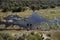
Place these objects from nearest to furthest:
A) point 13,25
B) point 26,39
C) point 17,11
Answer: point 26,39 < point 13,25 < point 17,11

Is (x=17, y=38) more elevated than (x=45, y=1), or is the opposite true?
(x=17, y=38)

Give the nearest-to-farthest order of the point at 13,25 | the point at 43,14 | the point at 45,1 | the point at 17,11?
the point at 13,25
the point at 43,14
the point at 17,11
the point at 45,1

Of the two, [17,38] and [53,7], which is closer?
[17,38]

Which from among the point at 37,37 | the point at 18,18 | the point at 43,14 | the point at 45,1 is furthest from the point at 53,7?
the point at 37,37

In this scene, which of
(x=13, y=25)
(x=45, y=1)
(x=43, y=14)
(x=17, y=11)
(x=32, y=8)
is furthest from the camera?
(x=45, y=1)

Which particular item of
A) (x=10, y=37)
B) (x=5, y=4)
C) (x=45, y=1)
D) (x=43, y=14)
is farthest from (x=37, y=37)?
(x=45, y=1)

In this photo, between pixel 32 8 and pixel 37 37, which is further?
pixel 32 8

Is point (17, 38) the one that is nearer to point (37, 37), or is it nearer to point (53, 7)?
point (37, 37)

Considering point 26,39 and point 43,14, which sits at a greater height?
point 26,39

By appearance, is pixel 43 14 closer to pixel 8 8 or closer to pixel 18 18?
pixel 18 18
